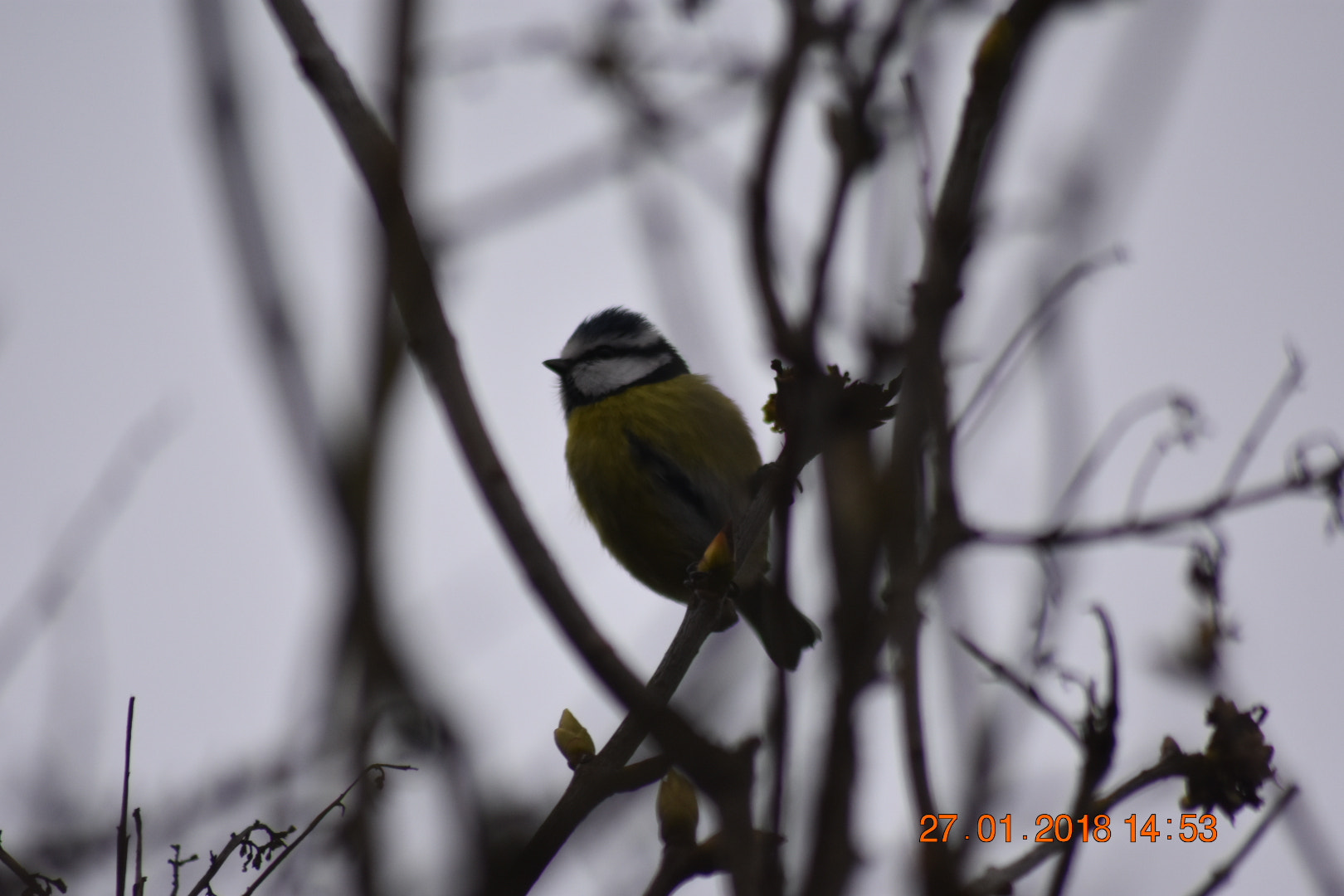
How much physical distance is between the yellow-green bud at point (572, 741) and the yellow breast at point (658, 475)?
119 inches

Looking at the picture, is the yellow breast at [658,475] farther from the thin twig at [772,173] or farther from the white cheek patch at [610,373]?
the thin twig at [772,173]

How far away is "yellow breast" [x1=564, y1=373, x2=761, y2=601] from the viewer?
17.8 feet

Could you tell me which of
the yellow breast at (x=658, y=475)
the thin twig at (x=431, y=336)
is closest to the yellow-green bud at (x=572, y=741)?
the thin twig at (x=431, y=336)

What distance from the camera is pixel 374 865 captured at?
141cm

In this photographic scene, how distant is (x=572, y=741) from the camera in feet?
7.41

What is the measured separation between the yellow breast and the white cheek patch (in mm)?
270

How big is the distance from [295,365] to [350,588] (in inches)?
11.1

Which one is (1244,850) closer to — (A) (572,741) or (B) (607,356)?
(A) (572,741)

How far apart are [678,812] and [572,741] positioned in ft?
1.79

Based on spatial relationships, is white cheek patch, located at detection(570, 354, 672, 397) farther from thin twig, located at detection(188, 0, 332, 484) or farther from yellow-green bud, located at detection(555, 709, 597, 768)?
thin twig, located at detection(188, 0, 332, 484)

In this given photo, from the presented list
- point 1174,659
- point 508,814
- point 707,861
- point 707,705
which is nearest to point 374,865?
point 707,861

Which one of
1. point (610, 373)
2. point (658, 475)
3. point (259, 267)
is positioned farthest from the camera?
point (610, 373)

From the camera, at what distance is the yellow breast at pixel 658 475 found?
5.43 m

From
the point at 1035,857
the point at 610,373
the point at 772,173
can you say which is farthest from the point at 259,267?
the point at 610,373
